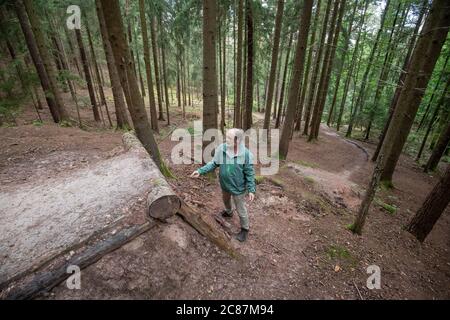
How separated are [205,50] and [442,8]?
15.6 ft

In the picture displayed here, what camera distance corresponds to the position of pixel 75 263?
2717 mm

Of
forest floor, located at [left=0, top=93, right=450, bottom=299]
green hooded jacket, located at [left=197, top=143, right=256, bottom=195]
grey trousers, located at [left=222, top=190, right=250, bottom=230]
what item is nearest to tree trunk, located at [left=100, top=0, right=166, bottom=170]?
forest floor, located at [left=0, top=93, right=450, bottom=299]

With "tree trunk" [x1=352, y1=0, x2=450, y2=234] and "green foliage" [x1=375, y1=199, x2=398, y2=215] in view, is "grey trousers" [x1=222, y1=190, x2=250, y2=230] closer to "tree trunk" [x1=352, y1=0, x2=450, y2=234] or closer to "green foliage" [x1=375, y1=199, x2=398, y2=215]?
"tree trunk" [x1=352, y1=0, x2=450, y2=234]

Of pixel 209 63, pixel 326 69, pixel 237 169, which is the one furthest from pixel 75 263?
pixel 326 69

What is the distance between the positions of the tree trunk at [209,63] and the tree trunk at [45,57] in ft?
30.3

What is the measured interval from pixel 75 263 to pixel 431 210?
8715 mm

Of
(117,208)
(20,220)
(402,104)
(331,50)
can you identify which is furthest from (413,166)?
(20,220)

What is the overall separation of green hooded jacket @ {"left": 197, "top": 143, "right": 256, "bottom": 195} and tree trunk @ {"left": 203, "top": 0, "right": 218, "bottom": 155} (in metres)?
2.34

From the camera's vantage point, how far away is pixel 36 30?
31.3 ft

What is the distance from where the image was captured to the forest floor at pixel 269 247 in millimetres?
3045

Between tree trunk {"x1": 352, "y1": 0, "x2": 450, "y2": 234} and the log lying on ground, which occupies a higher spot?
tree trunk {"x1": 352, "y1": 0, "x2": 450, "y2": 234}

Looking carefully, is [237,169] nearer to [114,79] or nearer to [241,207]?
[241,207]

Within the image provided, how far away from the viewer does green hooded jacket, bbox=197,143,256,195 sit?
3914 millimetres
